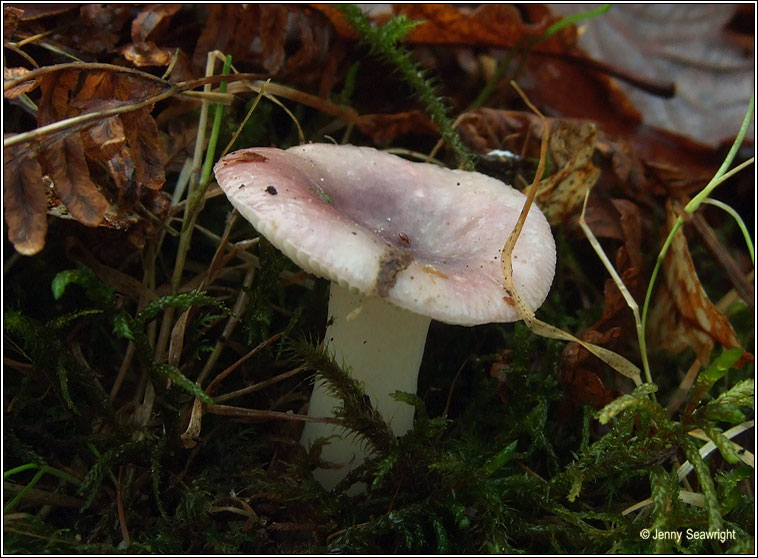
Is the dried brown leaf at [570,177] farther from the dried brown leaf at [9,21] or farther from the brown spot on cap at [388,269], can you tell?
the dried brown leaf at [9,21]

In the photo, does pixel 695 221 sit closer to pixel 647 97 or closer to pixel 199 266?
pixel 647 97

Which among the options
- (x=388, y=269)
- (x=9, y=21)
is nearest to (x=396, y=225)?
(x=388, y=269)

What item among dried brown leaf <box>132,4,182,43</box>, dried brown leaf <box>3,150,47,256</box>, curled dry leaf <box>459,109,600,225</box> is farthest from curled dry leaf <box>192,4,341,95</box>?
dried brown leaf <box>3,150,47,256</box>

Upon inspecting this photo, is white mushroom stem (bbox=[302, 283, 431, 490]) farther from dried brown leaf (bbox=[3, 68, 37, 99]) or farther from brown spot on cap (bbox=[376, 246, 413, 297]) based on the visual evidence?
dried brown leaf (bbox=[3, 68, 37, 99])

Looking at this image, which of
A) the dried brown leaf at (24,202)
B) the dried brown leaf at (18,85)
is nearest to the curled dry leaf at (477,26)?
the dried brown leaf at (18,85)

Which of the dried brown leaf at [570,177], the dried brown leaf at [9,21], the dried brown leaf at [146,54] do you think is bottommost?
the dried brown leaf at [570,177]

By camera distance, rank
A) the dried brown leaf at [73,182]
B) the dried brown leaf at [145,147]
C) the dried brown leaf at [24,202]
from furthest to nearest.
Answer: the dried brown leaf at [145,147] → the dried brown leaf at [73,182] → the dried brown leaf at [24,202]

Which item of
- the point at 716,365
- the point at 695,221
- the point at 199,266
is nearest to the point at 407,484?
the point at 716,365
